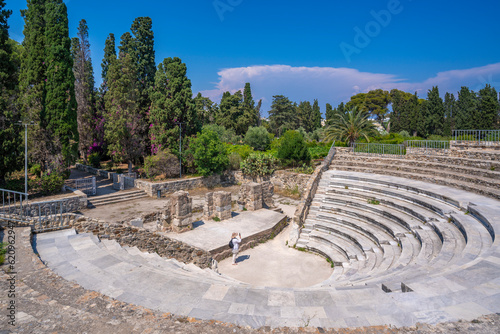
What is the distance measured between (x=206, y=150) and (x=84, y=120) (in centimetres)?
1644

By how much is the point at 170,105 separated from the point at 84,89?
1299 cm

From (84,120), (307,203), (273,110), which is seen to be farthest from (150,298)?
(273,110)

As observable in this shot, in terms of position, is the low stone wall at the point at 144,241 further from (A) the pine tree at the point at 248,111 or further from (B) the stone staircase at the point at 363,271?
(A) the pine tree at the point at 248,111

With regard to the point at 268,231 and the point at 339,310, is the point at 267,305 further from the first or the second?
the point at 268,231

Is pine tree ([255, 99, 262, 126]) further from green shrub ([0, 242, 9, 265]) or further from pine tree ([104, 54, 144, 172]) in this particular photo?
green shrub ([0, 242, 9, 265])

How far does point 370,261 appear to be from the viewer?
30.6ft

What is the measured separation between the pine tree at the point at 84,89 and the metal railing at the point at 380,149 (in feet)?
91.2

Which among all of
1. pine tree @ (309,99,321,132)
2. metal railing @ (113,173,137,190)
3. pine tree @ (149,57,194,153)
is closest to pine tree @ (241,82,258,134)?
pine tree @ (309,99,321,132)

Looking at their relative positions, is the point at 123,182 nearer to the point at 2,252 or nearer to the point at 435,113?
the point at 2,252

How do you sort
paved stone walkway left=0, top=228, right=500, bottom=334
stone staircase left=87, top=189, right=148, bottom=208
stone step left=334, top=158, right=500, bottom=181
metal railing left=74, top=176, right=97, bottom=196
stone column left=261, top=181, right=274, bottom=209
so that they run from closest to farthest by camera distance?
paved stone walkway left=0, top=228, right=500, bottom=334 < stone step left=334, top=158, right=500, bottom=181 < stone column left=261, top=181, right=274, bottom=209 < stone staircase left=87, top=189, right=148, bottom=208 < metal railing left=74, top=176, right=97, bottom=196

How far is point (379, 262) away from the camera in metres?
8.98

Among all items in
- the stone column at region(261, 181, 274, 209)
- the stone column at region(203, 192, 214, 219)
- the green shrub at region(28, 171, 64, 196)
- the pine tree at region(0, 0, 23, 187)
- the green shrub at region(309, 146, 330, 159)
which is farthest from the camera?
the green shrub at region(309, 146, 330, 159)

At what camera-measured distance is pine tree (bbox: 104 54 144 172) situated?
24.4 metres

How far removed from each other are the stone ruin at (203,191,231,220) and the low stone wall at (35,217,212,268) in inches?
150
